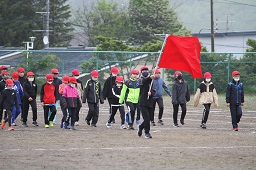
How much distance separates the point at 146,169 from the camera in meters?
13.7

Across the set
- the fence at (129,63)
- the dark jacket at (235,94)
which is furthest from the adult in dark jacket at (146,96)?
the fence at (129,63)

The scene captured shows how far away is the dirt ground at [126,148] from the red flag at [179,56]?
188cm

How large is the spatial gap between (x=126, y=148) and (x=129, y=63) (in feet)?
85.6

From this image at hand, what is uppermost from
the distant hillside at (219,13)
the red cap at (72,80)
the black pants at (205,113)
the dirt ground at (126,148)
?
the distant hillside at (219,13)

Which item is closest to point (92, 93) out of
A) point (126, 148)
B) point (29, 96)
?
point (29, 96)

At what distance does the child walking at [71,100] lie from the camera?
22523 millimetres

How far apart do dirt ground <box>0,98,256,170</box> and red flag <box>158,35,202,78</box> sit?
6.17 ft

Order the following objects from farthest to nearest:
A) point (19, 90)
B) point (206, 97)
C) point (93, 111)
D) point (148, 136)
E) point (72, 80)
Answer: point (206, 97) < point (93, 111) < point (19, 90) < point (72, 80) < point (148, 136)

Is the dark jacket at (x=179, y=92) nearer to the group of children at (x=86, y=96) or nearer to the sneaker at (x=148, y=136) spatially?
the group of children at (x=86, y=96)

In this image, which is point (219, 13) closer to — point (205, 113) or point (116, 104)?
point (205, 113)

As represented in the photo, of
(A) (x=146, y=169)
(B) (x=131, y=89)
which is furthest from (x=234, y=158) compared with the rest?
(B) (x=131, y=89)

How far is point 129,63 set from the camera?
4303 cm

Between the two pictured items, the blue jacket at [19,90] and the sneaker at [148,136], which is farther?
the blue jacket at [19,90]

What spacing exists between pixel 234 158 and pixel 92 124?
871cm
